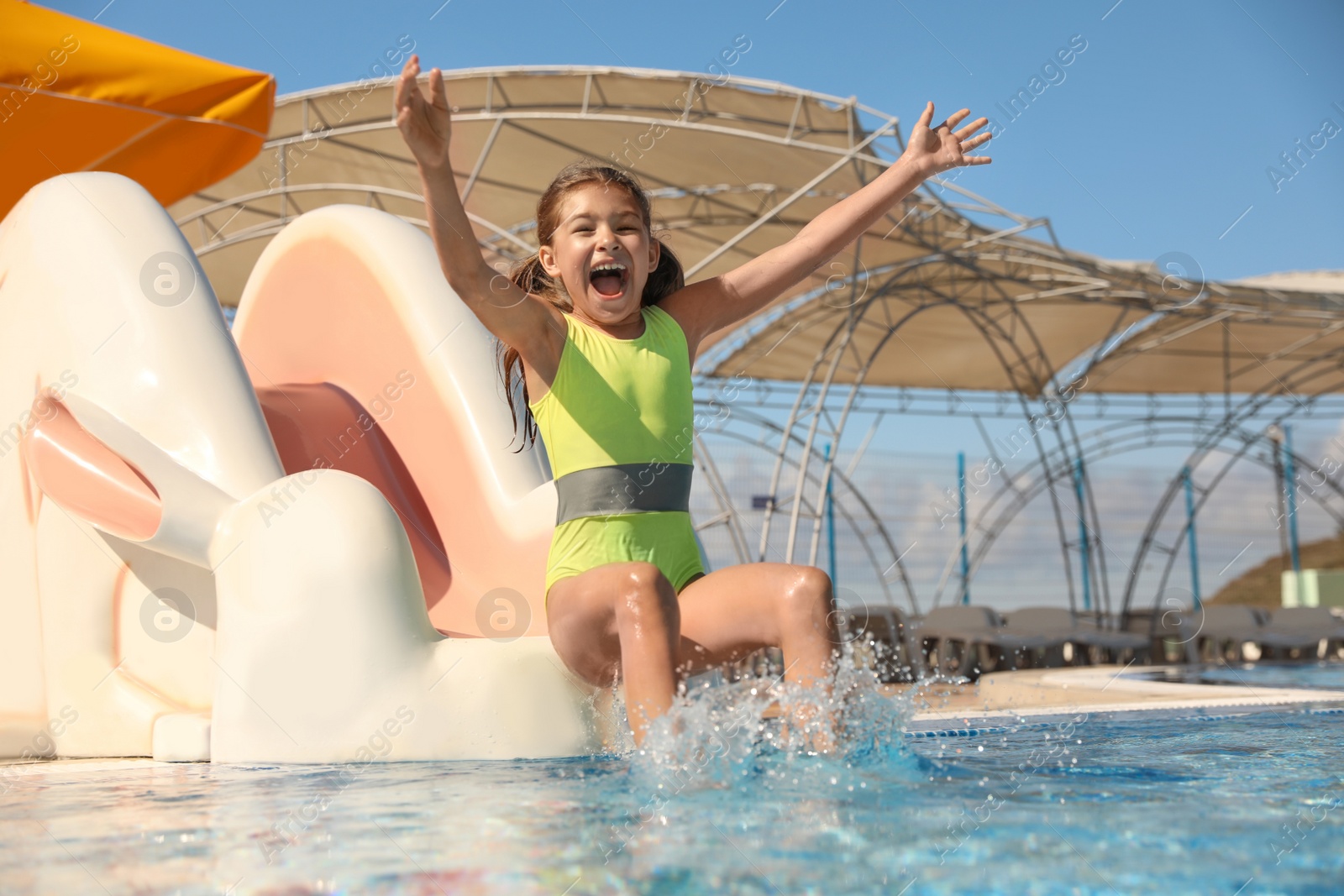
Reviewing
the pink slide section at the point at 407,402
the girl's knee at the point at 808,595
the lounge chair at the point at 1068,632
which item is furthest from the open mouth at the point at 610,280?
the lounge chair at the point at 1068,632

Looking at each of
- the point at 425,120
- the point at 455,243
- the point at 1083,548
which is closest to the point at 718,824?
the point at 455,243

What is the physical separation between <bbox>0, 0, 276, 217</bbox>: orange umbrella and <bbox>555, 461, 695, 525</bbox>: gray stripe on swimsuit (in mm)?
4352

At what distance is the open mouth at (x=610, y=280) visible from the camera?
2926 mm

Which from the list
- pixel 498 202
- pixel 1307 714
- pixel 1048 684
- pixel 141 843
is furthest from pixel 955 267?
pixel 141 843

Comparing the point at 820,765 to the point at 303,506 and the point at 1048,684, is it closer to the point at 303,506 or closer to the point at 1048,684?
the point at 303,506

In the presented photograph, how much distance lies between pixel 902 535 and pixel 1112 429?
4.73 meters

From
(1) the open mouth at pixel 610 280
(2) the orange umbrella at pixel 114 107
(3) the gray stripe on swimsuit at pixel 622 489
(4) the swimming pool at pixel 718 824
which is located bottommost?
(4) the swimming pool at pixel 718 824

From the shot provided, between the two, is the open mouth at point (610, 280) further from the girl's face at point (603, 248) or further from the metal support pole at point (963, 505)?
the metal support pole at point (963, 505)

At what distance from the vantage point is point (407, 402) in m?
5.53

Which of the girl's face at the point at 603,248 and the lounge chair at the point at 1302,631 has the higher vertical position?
the girl's face at the point at 603,248

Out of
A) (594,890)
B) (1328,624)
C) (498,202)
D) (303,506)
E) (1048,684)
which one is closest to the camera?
(594,890)

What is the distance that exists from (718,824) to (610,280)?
1.41 m

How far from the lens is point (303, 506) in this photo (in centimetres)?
345

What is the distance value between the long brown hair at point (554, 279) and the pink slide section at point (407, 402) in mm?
1513
